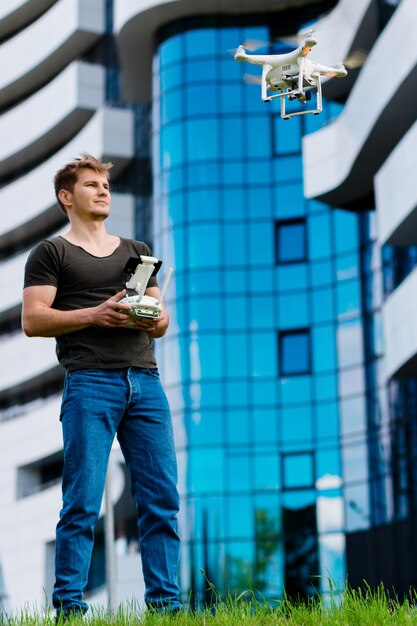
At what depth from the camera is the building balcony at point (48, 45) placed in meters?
45.2

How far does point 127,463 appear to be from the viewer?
214 inches

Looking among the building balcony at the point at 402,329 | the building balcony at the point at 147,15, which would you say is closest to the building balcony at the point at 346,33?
→ the building balcony at the point at 147,15

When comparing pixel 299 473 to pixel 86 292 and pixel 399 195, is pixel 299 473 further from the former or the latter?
pixel 86 292

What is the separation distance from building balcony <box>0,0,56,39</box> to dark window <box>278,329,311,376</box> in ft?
63.8

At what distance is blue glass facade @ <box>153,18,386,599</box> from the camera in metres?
35.1

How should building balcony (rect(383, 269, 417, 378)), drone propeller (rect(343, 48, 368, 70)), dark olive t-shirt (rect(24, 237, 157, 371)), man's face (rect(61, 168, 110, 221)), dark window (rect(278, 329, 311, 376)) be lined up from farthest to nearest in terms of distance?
1. dark window (rect(278, 329, 311, 376))
2. building balcony (rect(383, 269, 417, 378))
3. drone propeller (rect(343, 48, 368, 70))
4. man's face (rect(61, 168, 110, 221))
5. dark olive t-shirt (rect(24, 237, 157, 371))

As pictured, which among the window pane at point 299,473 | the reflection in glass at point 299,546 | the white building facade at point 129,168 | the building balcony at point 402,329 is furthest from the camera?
the window pane at point 299,473

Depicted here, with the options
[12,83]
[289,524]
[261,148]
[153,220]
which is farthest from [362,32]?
[12,83]

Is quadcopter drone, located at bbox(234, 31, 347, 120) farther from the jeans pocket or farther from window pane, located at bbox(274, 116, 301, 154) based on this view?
window pane, located at bbox(274, 116, 301, 154)

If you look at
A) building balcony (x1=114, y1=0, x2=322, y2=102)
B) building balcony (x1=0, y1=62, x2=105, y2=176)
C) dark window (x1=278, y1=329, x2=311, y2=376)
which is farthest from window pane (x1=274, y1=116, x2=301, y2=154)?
building balcony (x1=0, y1=62, x2=105, y2=176)

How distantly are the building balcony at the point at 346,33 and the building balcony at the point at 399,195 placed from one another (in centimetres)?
521

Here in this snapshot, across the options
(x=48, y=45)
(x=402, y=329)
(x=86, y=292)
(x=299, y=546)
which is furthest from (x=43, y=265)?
(x=48, y=45)

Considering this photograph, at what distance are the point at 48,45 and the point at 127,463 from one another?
4348cm

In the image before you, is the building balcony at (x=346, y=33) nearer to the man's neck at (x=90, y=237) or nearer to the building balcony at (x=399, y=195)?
the building balcony at (x=399, y=195)
